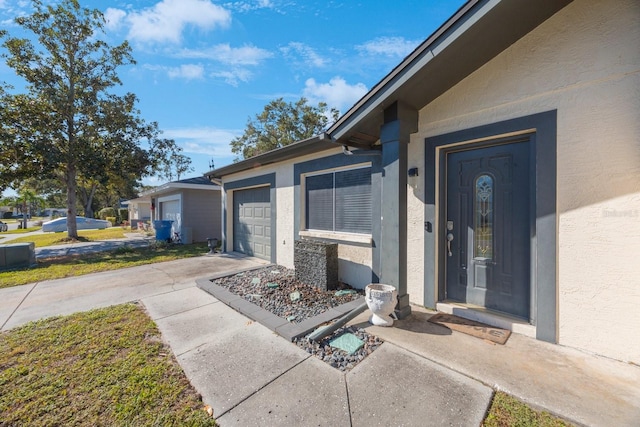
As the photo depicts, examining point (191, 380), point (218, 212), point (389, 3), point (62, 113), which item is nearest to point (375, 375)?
point (191, 380)

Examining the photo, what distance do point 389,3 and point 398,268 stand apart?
5.27 meters

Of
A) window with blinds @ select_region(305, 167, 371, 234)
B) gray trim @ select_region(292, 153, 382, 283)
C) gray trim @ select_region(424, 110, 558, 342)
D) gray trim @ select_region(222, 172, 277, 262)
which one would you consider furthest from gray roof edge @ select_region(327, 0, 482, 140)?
gray trim @ select_region(222, 172, 277, 262)

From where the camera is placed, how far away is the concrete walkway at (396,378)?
→ 6.48ft

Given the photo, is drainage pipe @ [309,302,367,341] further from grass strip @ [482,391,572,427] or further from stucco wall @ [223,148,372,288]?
grass strip @ [482,391,572,427]

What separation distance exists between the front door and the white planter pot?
116 centimetres

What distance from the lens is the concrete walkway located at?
197 centimetres

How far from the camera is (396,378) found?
2.39 m

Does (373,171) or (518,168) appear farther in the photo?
(373,171)

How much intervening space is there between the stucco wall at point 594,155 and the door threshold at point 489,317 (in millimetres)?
335

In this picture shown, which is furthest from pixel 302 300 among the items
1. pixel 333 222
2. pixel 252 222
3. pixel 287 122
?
pixel 287 122

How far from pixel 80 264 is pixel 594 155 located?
11.7 meters

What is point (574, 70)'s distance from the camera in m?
2.76

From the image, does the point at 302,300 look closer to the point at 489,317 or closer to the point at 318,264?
the point at 318,264

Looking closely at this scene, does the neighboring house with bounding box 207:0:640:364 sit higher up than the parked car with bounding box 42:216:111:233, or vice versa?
the neighboring house with bounding box 207:0:640:364
